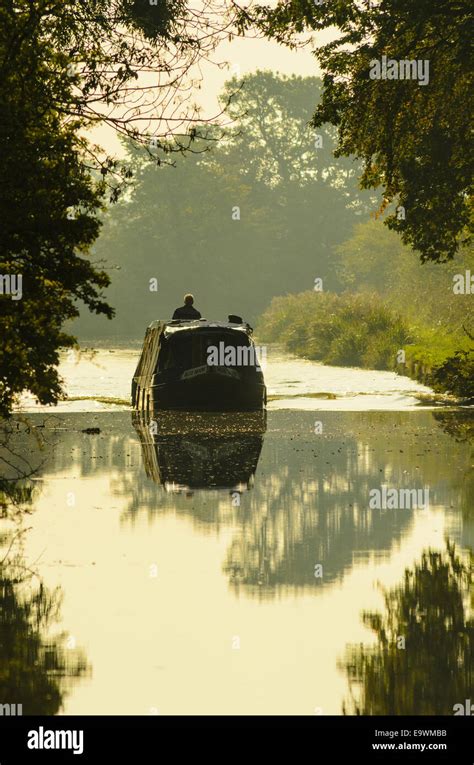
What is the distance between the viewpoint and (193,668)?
8.50 m

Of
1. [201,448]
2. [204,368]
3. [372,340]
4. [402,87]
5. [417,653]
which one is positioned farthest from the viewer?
[372,340]

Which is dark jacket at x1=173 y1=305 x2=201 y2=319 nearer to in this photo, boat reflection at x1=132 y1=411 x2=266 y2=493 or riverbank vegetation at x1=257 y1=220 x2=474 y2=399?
boat reflection at x1=132 y1=411 x2=266 y2=493

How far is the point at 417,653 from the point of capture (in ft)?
29.0

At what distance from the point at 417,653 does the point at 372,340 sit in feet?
162

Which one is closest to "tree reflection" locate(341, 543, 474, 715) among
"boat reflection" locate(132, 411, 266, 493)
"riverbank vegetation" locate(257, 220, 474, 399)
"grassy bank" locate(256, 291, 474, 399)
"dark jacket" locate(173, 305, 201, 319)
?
"boat reflection" locate(132, 411, 266, 493)

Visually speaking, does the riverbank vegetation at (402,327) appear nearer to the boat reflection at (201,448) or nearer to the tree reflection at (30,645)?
the boat reflection at (201,448)

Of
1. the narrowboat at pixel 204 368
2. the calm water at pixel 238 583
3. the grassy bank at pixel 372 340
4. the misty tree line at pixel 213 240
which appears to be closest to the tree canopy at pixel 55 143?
the calm water at pixel 238 583

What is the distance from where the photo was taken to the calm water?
8117 millimetres

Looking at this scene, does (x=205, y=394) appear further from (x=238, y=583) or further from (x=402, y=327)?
(x=402, y=327)

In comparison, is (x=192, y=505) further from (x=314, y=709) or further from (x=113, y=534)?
(x=314, y=709)

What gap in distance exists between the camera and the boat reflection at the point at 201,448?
1814cm

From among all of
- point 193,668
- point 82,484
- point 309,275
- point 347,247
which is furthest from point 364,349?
point 309,275
